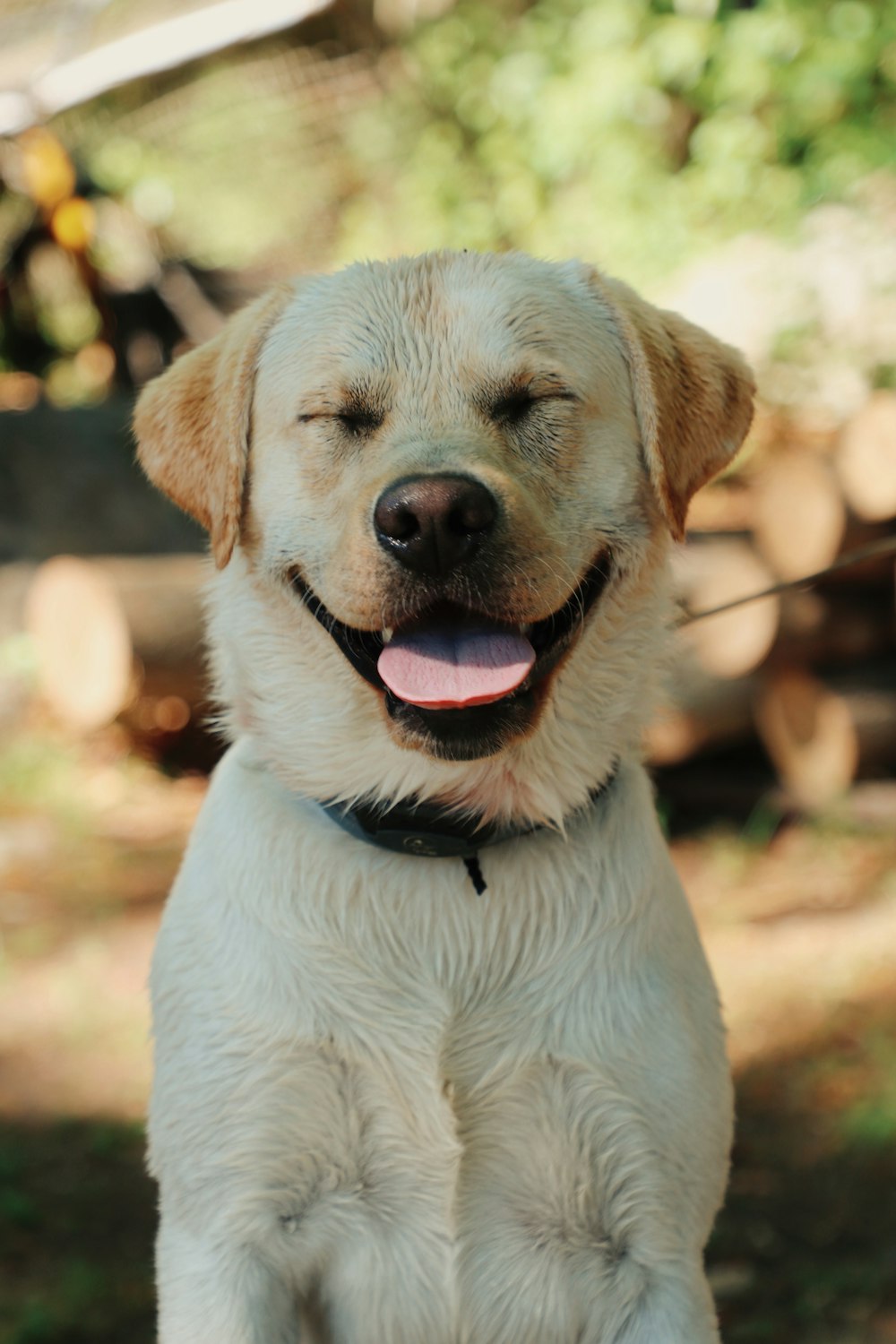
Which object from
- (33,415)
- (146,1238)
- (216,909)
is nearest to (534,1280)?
(216,909)

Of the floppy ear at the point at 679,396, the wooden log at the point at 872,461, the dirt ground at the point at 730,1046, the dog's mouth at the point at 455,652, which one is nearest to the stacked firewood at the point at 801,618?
the wooden log at the point at 872,461

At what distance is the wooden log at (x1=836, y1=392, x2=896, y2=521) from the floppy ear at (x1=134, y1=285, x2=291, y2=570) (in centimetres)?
337

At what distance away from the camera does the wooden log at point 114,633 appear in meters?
5.25

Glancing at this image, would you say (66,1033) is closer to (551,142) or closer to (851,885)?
(851,885)

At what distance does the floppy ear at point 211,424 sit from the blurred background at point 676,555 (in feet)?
1.21

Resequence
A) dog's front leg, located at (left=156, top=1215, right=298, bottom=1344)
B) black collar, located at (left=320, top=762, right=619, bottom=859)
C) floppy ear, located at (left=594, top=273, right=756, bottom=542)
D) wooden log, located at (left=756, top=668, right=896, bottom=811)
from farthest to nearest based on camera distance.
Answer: wooden log, located at (left=756, top=668, right=896, bottom=811) < floppy ear, located at (left=594, top=273, right=756, bottom=542) < black collar, located at (left=320, top=762, right=619, bottom=859) < dog's front leg, located at (left=156, top=1215, right=298, bottom=1344)

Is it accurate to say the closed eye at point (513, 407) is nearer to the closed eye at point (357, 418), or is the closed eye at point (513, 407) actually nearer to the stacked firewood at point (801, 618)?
the closed eye at point (357, 418)

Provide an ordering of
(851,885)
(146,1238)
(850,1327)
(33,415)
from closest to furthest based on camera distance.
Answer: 1. (850,1327)
2. (146,1238)
3. (851,885)
4. (33,415)

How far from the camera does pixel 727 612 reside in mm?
5277

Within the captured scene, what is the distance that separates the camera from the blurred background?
3555mm

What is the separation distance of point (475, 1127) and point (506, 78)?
792 cm

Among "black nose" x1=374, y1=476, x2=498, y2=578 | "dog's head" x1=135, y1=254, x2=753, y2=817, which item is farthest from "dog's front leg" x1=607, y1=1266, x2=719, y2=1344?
"black nose" x1=374, y1=476, x2=498, y2=578

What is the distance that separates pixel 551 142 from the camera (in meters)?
8.37

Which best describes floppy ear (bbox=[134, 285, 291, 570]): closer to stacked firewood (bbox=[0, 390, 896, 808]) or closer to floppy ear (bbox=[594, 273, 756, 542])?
floppy ear (bbox=[594, 273, 756, 542])
